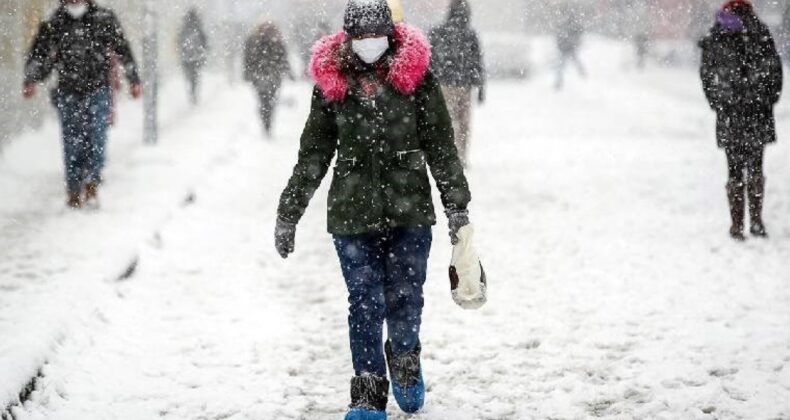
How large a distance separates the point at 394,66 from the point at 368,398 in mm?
1514

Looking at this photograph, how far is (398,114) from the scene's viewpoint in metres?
3.94

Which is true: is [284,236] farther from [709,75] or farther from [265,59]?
[265,59]

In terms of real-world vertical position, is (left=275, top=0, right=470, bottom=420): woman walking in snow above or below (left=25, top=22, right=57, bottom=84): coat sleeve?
below

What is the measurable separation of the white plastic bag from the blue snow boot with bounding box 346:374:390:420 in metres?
0.54

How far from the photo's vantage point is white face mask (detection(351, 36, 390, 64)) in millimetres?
3877

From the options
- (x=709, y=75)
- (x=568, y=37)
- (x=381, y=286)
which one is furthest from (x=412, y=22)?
(x=381, y=286)

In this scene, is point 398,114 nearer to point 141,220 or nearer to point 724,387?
point 724,387

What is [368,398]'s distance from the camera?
4125 mm

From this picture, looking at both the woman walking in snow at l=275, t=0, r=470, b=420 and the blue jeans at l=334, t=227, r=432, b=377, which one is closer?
the woman walking in snow at l=275, t=0, r=470, b=420

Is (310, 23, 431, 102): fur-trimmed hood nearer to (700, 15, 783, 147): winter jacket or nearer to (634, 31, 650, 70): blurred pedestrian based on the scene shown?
(700, 15, 783, 147): winter jacket

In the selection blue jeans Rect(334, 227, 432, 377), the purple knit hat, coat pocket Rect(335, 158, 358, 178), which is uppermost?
the purple knit hat

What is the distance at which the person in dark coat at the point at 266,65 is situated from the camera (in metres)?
15.1

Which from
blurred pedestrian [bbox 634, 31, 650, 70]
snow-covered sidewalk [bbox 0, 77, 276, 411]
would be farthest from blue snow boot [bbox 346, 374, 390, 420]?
blurred pedestrian [bbox 634, 31, 650, 70]

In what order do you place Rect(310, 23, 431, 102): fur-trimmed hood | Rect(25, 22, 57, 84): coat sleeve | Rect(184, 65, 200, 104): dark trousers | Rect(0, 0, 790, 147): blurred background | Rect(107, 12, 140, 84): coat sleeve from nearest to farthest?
Rect(310, 23, 431, 102): fur-trimmed hood → Rect(25, 22, 57, 84): coat sleeve → Rect(107, 12, 140, 84): coat sleeve → Rect(0, 0, 790, 147): blurred background → Rect(184, 65, 200, 104): dark trousers
